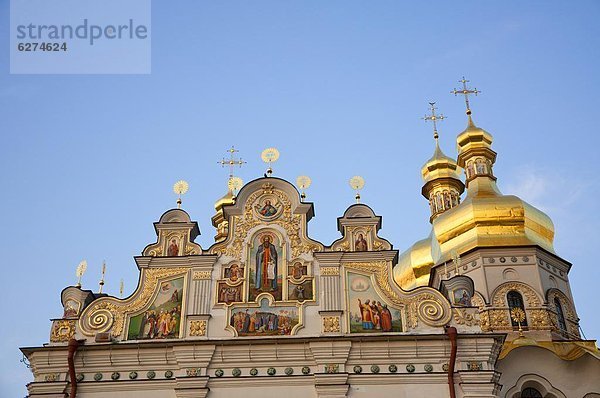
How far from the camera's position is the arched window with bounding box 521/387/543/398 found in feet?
71.0

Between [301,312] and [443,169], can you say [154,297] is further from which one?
[443,169]

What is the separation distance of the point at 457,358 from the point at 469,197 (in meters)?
11.8

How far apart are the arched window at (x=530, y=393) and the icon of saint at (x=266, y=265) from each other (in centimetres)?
803

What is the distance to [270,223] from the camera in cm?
2003

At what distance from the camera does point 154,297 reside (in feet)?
62.3

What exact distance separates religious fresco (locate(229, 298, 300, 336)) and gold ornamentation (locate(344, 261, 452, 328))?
1964 mm

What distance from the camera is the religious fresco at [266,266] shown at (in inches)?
745

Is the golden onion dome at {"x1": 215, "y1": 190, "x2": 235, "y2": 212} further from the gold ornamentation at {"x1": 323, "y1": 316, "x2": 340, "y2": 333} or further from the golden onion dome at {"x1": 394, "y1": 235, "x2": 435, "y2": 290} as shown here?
the gold ornamentation at {"x1": 323, "y1": 316, "x2": 340, "y2": 333}

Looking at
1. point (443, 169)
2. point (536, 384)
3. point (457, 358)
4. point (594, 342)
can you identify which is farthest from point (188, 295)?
point (443, 169)

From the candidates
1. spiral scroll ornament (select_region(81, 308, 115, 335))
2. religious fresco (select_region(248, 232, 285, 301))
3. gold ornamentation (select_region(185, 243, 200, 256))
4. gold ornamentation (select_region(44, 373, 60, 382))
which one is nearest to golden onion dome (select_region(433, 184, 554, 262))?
religious fresco (select_region(248, 232, 285, 301))

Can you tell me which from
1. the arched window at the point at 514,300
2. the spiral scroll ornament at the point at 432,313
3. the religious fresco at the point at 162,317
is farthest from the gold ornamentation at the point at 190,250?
the arched window at the point at 514,300

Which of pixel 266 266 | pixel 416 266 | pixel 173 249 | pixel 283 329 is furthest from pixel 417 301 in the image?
pixel 416 266

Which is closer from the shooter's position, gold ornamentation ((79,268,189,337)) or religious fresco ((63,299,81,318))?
gold ornamentation ((79,268,189,337))

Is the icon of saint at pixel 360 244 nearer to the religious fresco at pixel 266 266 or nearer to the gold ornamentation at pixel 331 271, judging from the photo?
the gold ornamentation at pixel 331 271
